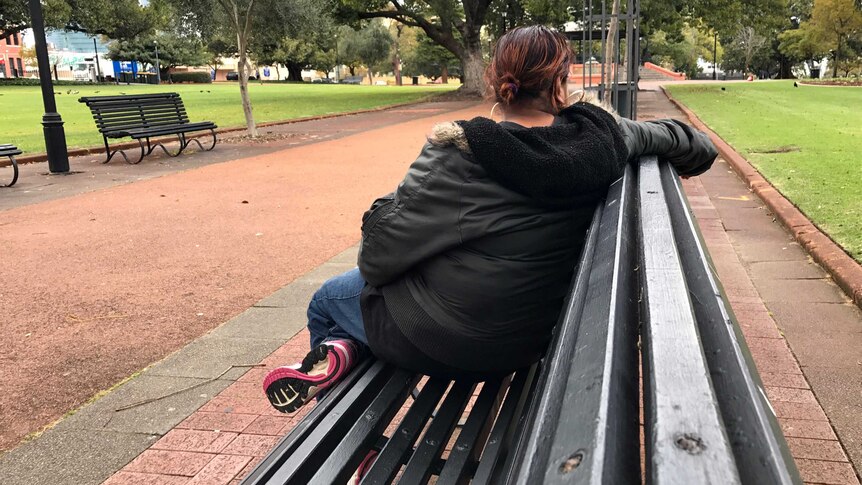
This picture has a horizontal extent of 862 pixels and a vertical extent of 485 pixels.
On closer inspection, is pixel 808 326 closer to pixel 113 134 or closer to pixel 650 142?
pixel 650 142

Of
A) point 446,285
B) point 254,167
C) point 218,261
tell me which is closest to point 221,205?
point 218,261

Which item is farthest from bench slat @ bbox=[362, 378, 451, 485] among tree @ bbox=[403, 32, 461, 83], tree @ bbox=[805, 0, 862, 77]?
tree @ bbox=[403, 32, 461, 83]

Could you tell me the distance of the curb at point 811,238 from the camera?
15.8 feet

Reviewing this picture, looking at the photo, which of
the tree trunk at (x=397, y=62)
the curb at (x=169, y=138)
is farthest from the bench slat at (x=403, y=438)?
the tree trunk at (x=397, y=62)

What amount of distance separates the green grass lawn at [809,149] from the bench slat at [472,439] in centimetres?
401

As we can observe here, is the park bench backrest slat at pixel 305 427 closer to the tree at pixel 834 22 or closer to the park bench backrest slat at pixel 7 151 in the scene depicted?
the park bench backrest slat at pixel 7 151

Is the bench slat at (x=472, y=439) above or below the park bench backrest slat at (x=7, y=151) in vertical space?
below

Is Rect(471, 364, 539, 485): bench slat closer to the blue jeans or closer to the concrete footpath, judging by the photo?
the blue jeans

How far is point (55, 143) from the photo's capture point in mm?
11266

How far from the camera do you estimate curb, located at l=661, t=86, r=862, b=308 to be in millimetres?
4804

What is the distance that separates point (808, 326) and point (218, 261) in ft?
14.1

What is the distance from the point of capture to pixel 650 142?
9.42 feet

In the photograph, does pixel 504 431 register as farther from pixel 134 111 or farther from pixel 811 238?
pixel 134 111

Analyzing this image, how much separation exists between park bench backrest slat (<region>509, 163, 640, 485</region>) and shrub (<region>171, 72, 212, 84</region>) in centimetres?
8650
